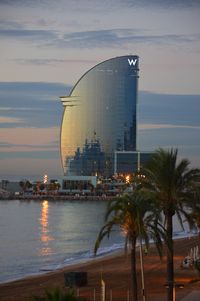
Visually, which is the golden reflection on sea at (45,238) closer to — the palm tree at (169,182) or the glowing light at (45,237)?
the glowing light at (45,237)

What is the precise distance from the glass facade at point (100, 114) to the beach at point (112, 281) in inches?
4449

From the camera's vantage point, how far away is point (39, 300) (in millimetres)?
9758

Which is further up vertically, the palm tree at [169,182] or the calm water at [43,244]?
the palm tree at [169,182]

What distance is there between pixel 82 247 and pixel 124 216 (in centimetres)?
2765

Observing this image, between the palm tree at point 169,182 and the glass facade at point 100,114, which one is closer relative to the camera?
the palm tree at point 169,182

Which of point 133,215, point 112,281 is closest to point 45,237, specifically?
point 112,281

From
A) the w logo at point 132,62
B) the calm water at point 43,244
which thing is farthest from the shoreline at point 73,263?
the w logo at point 132,62

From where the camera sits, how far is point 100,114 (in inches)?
5827

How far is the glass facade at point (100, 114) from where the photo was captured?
5694 inches

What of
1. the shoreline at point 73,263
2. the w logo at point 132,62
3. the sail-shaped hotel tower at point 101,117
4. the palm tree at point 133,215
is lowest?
the shoreline at point 73,263

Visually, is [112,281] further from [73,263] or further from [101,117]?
[101,117]

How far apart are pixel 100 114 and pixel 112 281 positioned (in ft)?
410

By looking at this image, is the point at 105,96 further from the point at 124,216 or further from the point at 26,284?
the point at 124,216

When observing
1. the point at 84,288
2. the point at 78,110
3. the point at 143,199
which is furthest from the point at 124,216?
the point at 78,110
